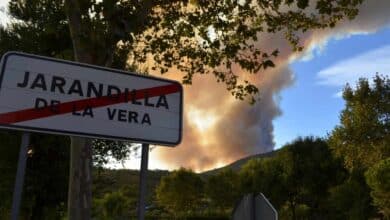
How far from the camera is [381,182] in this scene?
4481 centimetres

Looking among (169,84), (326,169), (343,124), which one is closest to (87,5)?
(169,84)

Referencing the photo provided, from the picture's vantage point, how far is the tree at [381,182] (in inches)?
1686

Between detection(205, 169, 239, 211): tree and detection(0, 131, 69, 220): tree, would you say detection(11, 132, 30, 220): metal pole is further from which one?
detection(205, 169, 239, 211): tree

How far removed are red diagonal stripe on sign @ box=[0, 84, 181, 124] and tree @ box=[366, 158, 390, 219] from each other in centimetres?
4114

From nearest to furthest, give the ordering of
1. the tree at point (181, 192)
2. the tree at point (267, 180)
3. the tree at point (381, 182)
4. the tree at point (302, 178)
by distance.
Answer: the tree at point (381, 182)
the tree at point (302, 178)
the tree at point (267, 180)
the tree at point (181, 192)

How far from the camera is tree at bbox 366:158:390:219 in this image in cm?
4281

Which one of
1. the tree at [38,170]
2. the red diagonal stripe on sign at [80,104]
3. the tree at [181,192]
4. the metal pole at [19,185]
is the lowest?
the metal pole at [19,185]

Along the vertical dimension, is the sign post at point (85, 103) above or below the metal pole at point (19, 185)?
above

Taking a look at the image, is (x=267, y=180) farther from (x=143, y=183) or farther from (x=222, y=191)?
(x=143, y=183)

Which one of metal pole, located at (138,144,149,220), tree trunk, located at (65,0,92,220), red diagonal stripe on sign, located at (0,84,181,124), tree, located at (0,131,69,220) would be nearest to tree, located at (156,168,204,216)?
tree, located at (0,131,69,220)

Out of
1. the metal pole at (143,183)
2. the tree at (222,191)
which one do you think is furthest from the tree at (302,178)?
the metal pole at (143,183)

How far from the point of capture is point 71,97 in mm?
4215

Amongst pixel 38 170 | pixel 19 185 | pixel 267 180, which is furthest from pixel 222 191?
pixel 19 185

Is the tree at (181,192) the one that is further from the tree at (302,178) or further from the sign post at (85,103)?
the sign post at (85,103)
